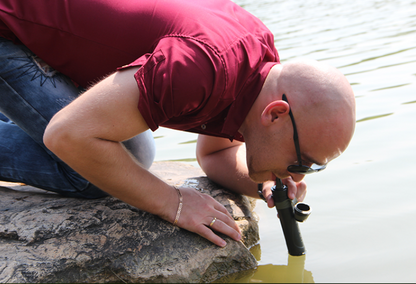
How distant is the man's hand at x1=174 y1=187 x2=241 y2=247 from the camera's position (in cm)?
211

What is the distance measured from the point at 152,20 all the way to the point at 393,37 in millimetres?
5225

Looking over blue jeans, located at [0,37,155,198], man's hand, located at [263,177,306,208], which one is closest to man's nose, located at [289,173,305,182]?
man's hand, located at [263,177,306,208]

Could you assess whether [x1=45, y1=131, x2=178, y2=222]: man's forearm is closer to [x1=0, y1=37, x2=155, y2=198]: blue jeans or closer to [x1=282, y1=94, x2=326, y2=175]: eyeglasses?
[x1=0, y1=37, x2=155, y2=198]: blue jeans

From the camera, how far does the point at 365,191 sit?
2670 mm

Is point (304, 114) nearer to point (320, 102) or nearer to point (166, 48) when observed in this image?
point (320, 102)

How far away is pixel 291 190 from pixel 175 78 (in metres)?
1.01

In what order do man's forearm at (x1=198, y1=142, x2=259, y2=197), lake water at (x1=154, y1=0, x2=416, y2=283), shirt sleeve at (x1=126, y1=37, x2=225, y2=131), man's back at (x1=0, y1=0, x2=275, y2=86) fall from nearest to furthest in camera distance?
shirt sleeve at (x1=126, y1=37, x2=225, y2=131) → man's back at (x1=0, y1=0, x2=275, y2=86) → lake water at (x1=154, y1=0, x2=416, y2=283) → man's forearm at (x1=198, y1=142, x2=259, y2=197)

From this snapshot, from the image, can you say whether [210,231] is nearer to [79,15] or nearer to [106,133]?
[106,133]

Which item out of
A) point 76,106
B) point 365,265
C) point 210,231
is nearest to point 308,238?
point 365,265

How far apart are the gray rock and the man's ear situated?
2.18 feet

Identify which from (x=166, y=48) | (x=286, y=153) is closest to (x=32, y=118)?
(x=166, y=48)

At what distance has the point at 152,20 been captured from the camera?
196 centimetres

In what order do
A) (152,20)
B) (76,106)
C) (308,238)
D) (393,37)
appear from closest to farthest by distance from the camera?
1. (76,106)
2. (152,20)
3. (308,238)
4. (393,37)

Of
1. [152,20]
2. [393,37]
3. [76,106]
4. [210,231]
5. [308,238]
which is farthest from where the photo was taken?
[393,37]
